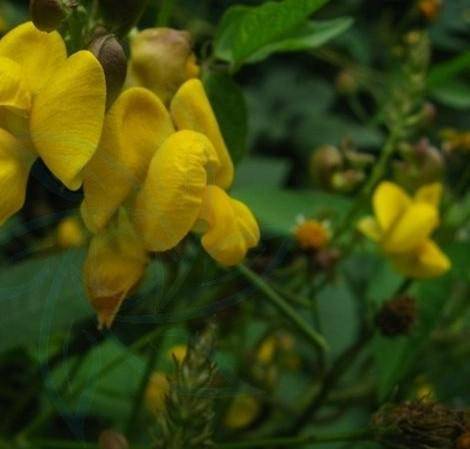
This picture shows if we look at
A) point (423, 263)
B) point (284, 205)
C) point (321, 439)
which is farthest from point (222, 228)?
point (284, 205)

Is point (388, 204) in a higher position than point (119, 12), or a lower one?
lower

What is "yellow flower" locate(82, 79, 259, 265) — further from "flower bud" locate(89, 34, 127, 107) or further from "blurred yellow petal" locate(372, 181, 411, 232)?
"blurred yellow petal" locate(372, 181, 411, 232)

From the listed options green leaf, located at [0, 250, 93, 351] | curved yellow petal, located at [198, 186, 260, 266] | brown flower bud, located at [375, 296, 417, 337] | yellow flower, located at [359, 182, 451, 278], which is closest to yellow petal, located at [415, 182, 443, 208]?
yellow flower, located at [359, 182, 451, 278]

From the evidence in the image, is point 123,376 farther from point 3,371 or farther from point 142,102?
point 142,102

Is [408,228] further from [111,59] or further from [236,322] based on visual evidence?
[111,59]

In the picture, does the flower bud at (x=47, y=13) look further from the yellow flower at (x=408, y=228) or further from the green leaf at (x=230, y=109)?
the yellow flower at (x=408, y=228)
